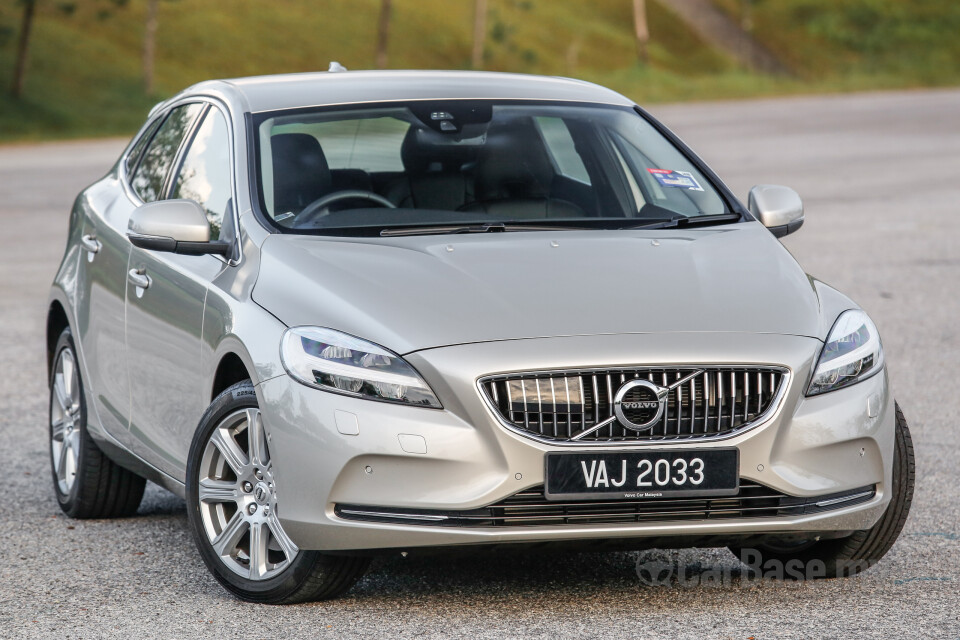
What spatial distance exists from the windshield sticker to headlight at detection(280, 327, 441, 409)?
71.0 inches

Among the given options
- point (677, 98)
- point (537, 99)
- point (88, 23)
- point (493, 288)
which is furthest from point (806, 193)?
point (88, 23)

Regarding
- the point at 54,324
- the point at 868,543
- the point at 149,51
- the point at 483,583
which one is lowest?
the point at 149,51

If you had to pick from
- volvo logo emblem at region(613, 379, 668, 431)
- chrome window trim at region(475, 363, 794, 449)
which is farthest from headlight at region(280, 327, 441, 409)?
volvo logo emblem at region(613, 379, 668, 431)

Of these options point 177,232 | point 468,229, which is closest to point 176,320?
point 177,232

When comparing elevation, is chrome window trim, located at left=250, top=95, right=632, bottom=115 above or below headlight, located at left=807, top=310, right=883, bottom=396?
above

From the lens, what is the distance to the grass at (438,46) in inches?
2170

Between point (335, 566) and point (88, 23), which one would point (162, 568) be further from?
point (88, 23)

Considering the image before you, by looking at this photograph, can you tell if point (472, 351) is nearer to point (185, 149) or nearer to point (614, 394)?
point (614, 394)

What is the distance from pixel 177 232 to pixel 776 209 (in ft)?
6.81

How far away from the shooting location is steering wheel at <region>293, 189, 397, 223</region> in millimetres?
5281

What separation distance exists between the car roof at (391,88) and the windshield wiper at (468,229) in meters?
0.80

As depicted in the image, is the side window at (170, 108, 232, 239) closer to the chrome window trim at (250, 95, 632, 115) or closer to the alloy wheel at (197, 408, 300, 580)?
the chrome window trim at (250, 95, 632, 115)

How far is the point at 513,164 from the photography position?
19.1 feet

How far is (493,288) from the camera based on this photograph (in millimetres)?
4590
